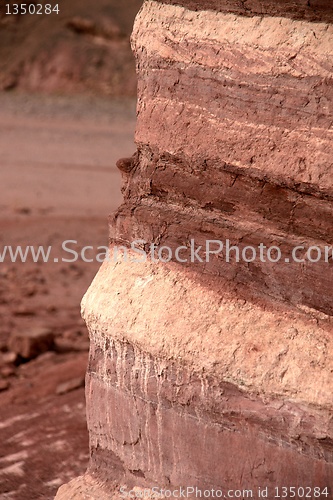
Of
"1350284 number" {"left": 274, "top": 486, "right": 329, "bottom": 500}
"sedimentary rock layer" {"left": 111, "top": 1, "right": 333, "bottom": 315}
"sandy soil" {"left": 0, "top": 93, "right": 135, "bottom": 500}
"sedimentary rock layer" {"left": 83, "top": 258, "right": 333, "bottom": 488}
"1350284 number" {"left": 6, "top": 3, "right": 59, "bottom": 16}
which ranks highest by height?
"sedimentary rock layer" {"left": 111, "top": 1, "right": 333, "bottom": 315}

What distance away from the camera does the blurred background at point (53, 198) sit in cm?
359

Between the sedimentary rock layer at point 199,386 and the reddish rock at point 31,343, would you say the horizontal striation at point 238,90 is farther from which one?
the reddish rock at point 31,343

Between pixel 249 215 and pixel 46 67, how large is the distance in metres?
15.6


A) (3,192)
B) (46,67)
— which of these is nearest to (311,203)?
(3,192)

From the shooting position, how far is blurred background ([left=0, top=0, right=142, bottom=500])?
11.8 feet

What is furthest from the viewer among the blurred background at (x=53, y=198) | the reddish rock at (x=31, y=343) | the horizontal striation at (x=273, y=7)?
the reddish rock at (x=31, y=343)

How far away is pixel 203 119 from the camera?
7.07 ft

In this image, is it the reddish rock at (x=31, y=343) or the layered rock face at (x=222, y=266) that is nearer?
the layered rock face at (x=222, y=266)

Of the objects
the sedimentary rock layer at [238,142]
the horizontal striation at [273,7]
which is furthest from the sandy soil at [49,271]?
the horizontal striation at [273,7]

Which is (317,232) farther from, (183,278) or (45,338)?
(45,338)

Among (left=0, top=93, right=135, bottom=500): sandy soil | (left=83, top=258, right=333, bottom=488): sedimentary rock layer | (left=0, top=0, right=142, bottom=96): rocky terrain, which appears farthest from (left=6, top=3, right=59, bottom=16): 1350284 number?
(left=83, top=258, right=333, bottom=488): sedimentary rock layer

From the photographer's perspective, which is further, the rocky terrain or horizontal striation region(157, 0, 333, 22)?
the rocky terrain

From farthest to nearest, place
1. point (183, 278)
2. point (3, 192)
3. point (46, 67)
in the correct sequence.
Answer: point (46, 67), point (3, 192), point (183, 278)

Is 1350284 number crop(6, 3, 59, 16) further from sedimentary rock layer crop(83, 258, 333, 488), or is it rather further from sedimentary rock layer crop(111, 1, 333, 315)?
sedimentary rock layer crop(83, 258, 333, 488)
